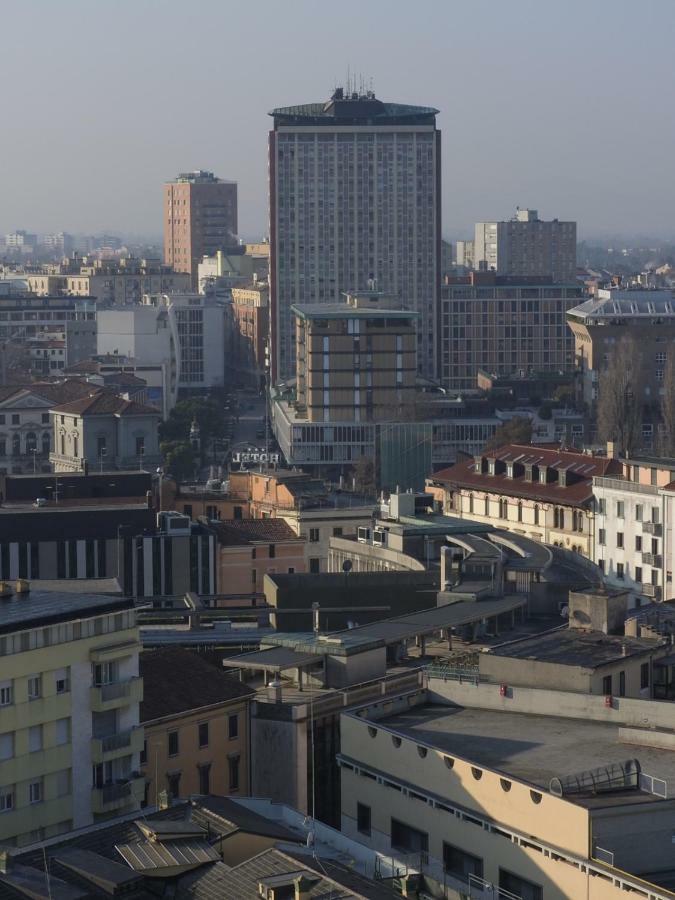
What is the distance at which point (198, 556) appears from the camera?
37.0m

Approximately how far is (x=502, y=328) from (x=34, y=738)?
78281 millimetres

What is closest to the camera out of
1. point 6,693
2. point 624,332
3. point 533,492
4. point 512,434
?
point 6,693

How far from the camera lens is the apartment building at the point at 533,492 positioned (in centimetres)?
3928

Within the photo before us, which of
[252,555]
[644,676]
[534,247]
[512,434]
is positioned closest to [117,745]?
[644,676]

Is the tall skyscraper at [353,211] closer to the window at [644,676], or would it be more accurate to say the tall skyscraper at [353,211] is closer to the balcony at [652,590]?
the balcony at [652,590]

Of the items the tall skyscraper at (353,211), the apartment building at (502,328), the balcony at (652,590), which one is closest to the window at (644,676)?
the balcony at (652,590)

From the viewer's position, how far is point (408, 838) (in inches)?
744

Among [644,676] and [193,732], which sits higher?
[644,676]

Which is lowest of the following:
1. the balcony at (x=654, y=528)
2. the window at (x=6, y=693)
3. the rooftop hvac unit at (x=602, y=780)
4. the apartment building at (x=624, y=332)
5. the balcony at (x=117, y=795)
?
the balcony at (x=117, y=795)

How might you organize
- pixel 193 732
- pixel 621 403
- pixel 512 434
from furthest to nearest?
Result: pixel 621 403 < pixel 512 434 < pixel 193 732

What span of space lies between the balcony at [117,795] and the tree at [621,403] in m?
46.1

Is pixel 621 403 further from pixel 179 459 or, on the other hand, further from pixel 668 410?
pixel 179 459

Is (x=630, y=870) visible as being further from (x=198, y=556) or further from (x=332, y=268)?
(x=332, y=268)

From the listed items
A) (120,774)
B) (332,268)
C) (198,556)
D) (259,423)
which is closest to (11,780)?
(120,774)
